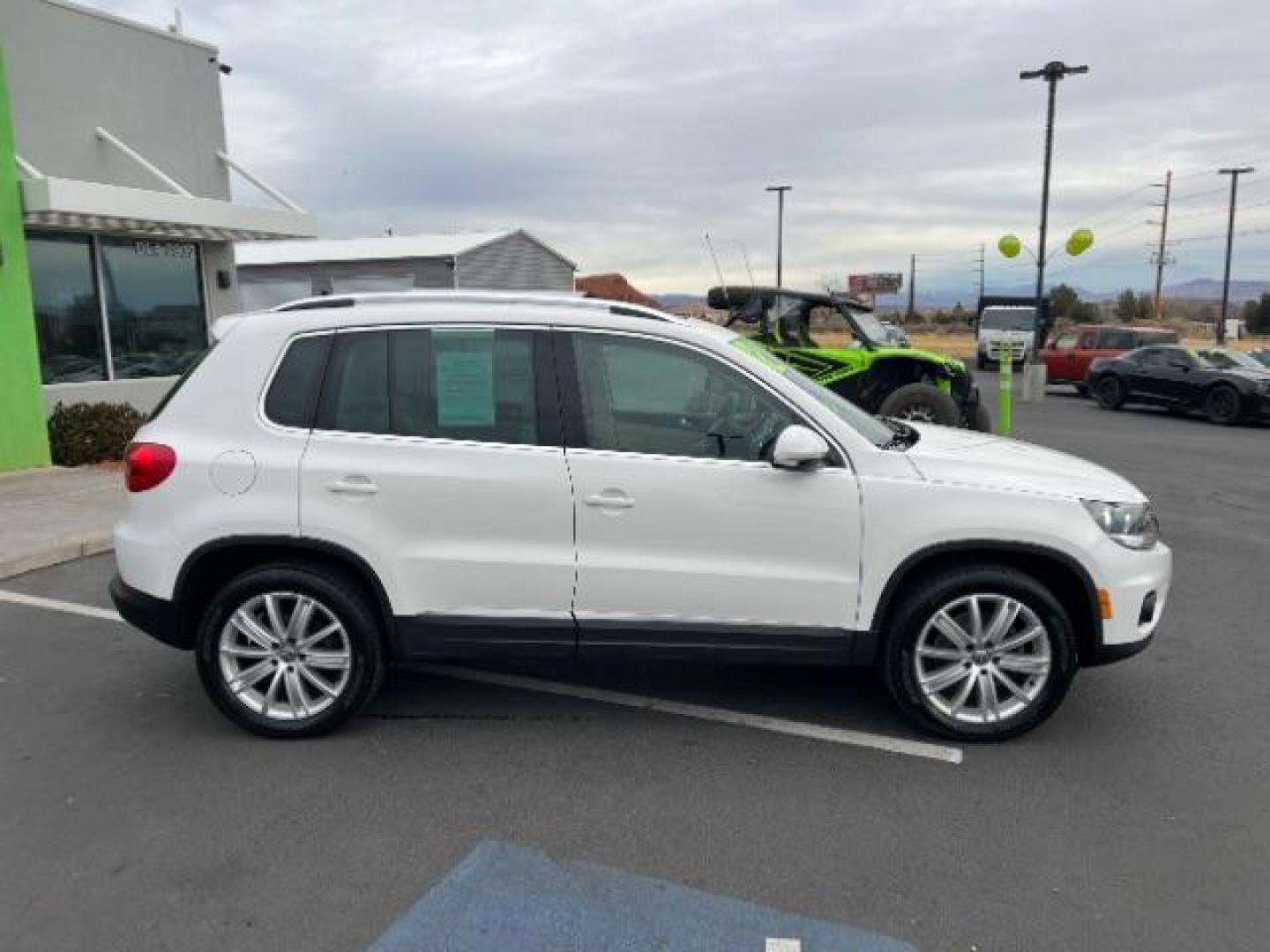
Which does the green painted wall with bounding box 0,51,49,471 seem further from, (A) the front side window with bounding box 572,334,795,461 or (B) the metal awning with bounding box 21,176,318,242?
(A) the front side window with bounding box 572,334,795,461

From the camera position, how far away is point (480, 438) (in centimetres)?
395

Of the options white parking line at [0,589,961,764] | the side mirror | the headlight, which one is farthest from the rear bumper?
the headlight

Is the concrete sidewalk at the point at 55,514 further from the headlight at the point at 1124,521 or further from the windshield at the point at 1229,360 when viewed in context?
the windshield at the point at 1229,360

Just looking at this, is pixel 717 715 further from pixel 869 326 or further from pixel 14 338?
pixel 14 338

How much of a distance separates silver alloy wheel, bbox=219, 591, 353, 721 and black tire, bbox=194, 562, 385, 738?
12mm

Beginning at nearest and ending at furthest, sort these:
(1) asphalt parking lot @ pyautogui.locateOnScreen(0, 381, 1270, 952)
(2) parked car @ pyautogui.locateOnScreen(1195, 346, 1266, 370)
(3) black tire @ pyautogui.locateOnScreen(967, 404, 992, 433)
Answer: (1) asphalt parking lot @ pyautogui.locateOnScreen(0, 381, 1270, 952), (3) black tire @ pyautogui.locateOnScreen(967, 404, 992, 433), (2) parked car @ pyautogui.locateOnScreen(1195, 346, 1266, 370)

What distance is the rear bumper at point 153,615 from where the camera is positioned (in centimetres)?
405

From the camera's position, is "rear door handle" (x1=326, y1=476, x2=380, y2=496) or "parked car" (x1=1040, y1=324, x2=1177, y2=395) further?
"parked car" (x1=1040, y1=324, x2=1177, y2=395)

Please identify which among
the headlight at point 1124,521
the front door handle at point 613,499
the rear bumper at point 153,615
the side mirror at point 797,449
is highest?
the side mirror at point 797,449

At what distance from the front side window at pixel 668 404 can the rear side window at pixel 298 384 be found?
108cm

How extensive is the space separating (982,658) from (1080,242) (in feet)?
69.6

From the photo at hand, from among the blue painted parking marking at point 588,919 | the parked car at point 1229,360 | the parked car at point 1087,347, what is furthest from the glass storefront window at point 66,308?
the parked car at point 1087,347

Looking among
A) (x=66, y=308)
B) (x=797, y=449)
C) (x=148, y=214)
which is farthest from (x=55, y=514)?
(x=797, y=449)

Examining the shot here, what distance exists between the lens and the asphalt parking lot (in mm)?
2943
